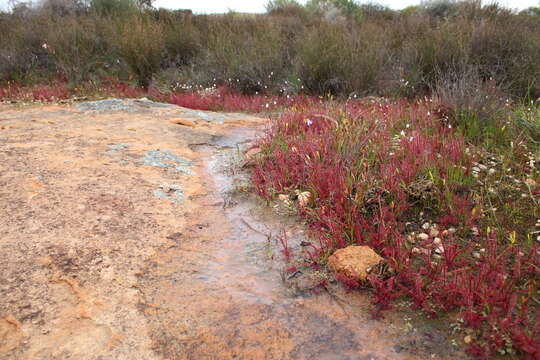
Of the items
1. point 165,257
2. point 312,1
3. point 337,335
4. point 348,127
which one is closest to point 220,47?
point 348,127

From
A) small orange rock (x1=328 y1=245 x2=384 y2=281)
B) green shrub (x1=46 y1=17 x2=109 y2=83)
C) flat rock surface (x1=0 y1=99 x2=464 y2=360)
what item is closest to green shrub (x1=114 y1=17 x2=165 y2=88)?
green shrub (x1=46 y1=17 x2=109 y2=83)

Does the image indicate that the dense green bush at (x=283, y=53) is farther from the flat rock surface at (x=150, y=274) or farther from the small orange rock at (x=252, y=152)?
the flat rock surface at (x=150, y=274)

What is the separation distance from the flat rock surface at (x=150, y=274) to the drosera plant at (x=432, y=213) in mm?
251

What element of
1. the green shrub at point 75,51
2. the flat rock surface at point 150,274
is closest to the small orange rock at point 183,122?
the flat rock surface at point 150,274

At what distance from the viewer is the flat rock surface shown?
5.83 feet

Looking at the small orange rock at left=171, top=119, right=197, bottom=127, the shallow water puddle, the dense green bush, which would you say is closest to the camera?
the shallow water puddle

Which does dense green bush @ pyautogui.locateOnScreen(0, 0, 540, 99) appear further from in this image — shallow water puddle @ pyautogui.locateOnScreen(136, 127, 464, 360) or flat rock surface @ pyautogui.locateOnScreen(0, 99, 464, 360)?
shallow water puddle @ pyautogui.locateOnScreen(136, 127, 464, 360)

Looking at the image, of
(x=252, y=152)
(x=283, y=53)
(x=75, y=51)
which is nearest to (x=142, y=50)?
(x=75, y=51)

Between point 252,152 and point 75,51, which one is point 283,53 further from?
point 252,152

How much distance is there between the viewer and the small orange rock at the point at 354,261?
2.20 m

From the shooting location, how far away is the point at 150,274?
7.44ft

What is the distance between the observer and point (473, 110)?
4152mm

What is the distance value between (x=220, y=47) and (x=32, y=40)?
5425 mm

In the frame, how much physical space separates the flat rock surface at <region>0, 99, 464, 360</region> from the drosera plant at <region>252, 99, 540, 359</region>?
9.9 inches
